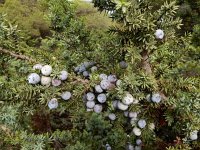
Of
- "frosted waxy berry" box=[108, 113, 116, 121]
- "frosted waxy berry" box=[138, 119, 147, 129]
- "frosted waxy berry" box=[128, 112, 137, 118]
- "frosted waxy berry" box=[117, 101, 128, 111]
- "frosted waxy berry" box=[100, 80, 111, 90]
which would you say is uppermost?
"frosted waxy berry" box=[100, 80, 111, 90]

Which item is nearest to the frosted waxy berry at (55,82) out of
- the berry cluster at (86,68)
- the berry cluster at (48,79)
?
the berry cluster at (48,79)

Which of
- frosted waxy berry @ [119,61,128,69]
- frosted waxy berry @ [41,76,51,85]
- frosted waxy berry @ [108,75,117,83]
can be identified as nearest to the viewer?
frosted waxy berry @ [41,76,51,85]

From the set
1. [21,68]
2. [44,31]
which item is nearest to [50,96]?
[21,68]

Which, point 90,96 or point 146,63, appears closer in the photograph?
point 90,96

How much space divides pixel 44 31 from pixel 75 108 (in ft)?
28.5

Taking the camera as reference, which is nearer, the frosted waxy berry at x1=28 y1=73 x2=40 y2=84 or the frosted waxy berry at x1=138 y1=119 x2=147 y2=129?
the frosted waxy berry at x1=28 y1=73 x2=40 y2=84

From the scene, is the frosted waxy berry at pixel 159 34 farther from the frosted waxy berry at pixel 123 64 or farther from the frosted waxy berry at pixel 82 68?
the frosted waxy berry at pixel 82 68

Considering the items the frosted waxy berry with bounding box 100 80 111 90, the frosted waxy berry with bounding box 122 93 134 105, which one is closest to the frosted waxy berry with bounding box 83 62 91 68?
the frosted waxy berry with bounding box 100 80 111 90

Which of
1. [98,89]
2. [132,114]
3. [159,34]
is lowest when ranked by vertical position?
[132,114]

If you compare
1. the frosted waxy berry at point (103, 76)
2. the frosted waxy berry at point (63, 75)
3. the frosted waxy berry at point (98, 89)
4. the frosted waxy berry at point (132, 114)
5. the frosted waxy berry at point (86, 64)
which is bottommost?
the frosted waxy berry at point (132, 114)

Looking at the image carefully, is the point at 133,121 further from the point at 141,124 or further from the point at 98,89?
the point at 98,89

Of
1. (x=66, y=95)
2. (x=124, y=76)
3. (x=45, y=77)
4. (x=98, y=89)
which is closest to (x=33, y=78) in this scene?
(x=45, y=77)

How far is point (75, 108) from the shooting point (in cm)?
178

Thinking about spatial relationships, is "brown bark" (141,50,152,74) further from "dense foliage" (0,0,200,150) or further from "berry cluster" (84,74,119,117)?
"berry cluster" (84,74,119,117)
